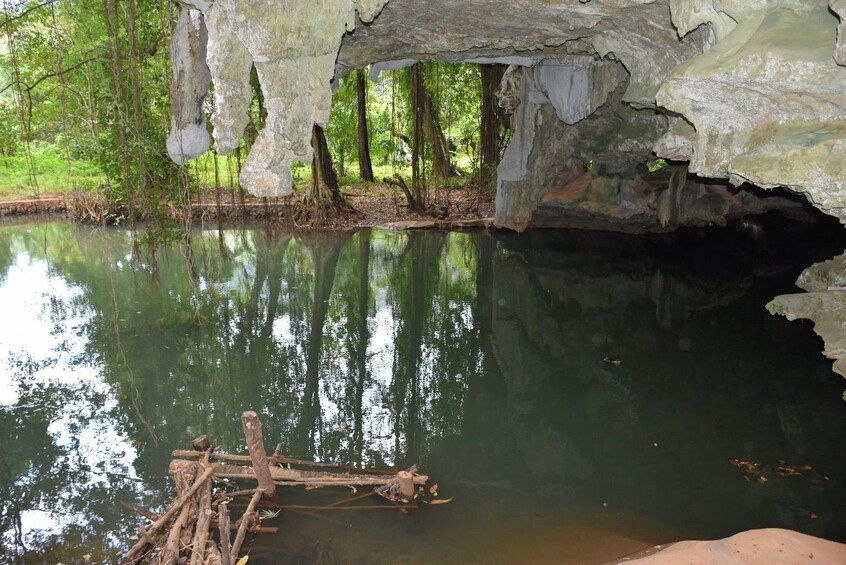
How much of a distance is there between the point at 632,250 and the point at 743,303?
3.27 meters

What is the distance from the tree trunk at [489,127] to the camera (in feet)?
49.7

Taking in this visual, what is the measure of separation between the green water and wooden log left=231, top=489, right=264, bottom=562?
0.19 meters

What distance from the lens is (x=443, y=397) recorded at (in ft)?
21.2

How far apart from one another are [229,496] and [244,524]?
0.58 meters

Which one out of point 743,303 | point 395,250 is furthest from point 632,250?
point 395,250

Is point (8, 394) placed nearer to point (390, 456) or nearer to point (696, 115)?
point (390, 456)

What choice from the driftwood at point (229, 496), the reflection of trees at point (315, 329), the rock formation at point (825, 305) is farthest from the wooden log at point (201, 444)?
the rock formation at point (825, 305)

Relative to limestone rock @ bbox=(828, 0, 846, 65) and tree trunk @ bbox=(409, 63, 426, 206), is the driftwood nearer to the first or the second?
limestone rock @ bbox=(828, 0, 846, 65)

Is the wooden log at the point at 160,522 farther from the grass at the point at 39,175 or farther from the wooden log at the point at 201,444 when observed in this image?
the grass at the point at 39,175

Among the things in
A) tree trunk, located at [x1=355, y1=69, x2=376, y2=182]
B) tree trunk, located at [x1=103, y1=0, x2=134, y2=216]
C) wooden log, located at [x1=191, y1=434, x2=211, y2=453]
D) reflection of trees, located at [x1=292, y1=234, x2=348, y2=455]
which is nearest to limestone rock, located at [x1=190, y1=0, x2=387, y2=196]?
tree trunk, located at [x1=103, y1=0, x2=134, y2=216]

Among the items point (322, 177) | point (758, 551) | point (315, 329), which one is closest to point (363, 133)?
point (322, 177)

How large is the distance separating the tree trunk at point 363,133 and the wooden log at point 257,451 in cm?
1307

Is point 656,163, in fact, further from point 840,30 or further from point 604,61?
point 840,30

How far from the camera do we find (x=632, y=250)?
12336 mm
